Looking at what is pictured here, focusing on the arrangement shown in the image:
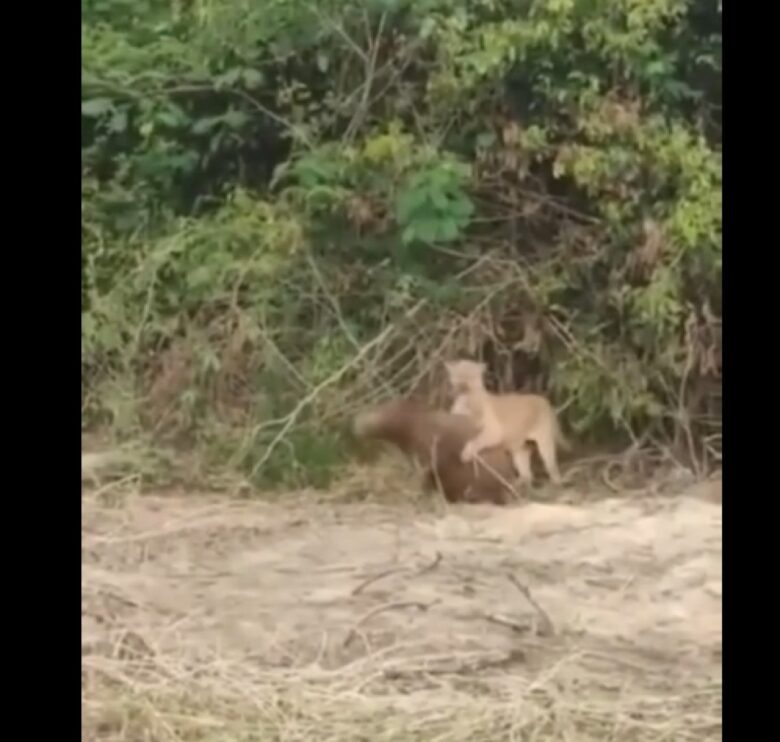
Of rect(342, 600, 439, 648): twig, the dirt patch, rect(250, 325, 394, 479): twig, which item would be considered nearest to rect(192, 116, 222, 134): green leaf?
rect(250, 325, 394, 479): twig

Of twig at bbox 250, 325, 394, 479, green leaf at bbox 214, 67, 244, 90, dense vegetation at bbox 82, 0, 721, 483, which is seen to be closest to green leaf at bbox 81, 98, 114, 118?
dense vegetation at bbox 82, 0, 721, 483

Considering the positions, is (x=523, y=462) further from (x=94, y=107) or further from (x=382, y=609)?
(x=94, y=107)

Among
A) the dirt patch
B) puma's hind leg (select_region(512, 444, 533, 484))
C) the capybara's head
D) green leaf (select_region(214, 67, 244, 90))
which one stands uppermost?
green leaf (select_region(214, 67, 244, 90))

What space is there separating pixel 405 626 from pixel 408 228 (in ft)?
1.35

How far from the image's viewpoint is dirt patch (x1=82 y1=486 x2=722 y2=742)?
2.07 m

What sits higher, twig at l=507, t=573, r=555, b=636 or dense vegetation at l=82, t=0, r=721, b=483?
dense vegetation at l=82, t=0, r=721, b=483

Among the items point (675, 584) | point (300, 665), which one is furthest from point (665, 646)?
point (300, 665)

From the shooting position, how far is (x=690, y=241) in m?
2.09

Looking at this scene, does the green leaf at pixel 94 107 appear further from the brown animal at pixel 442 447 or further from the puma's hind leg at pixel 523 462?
the puma's hind leg at pixel 523 462

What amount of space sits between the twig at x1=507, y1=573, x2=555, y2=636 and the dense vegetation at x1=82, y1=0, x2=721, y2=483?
0.56ft

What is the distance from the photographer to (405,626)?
2.08m

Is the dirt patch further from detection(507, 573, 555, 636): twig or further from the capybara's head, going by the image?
the capybara's head

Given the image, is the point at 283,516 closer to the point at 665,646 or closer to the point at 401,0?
the point at 665,646
